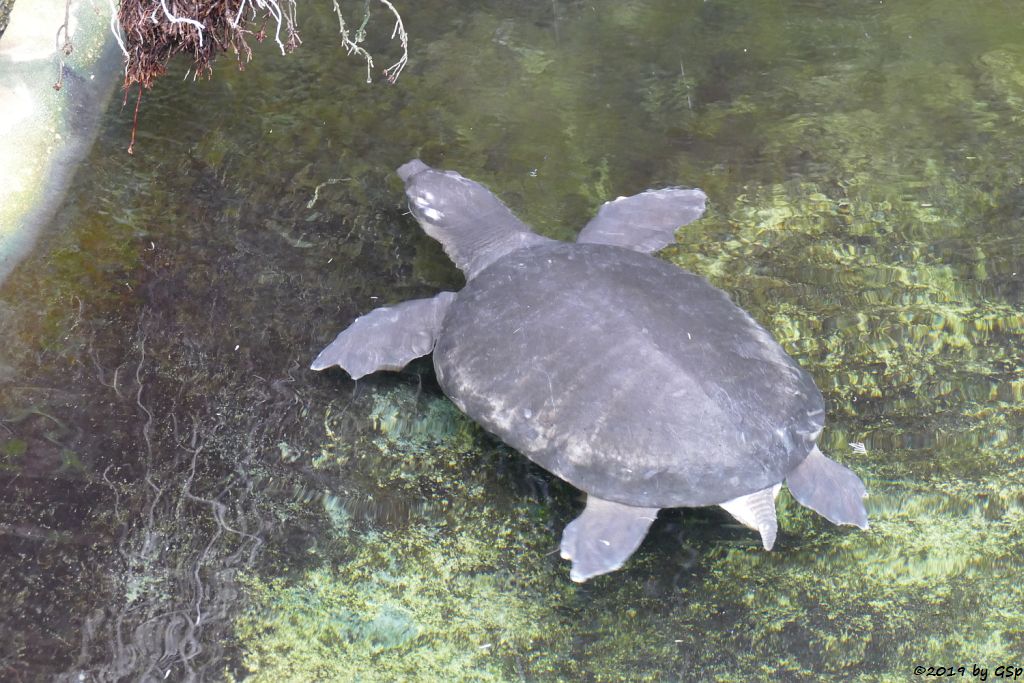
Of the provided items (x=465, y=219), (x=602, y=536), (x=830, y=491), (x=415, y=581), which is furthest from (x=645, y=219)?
(x=415, y=581)

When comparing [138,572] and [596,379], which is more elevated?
[596,379]

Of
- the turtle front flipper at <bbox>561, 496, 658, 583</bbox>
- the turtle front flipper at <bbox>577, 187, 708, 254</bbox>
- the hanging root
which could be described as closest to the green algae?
the turtle front flipper at <bbox>561, 496, 658, 583</bbox>

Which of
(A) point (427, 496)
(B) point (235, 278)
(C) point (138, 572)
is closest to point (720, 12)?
(B) point (235, 278)

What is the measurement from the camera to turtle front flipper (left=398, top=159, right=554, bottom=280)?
3162 mm

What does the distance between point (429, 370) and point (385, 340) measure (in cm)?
20

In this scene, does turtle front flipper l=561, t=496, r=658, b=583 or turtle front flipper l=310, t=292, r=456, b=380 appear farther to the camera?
turtle front flipper l=310, t=292, r=456, b=380

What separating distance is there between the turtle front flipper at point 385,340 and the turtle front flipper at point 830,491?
1.21m

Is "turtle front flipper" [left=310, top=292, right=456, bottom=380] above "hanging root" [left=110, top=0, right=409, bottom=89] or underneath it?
underneath

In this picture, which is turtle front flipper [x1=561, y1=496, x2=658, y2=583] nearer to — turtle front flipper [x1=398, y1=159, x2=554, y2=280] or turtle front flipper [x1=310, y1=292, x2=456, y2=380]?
turtle front flipper [x1=310, y1=292, x2=456, y2=380]

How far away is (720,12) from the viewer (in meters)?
4.32

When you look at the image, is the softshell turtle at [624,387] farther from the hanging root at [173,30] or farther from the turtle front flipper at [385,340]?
the hanging root at [173,30]

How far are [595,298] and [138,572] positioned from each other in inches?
57.1

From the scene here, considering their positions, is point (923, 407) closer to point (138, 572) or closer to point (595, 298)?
point (595, 298)

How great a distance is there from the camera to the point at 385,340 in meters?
2.87
